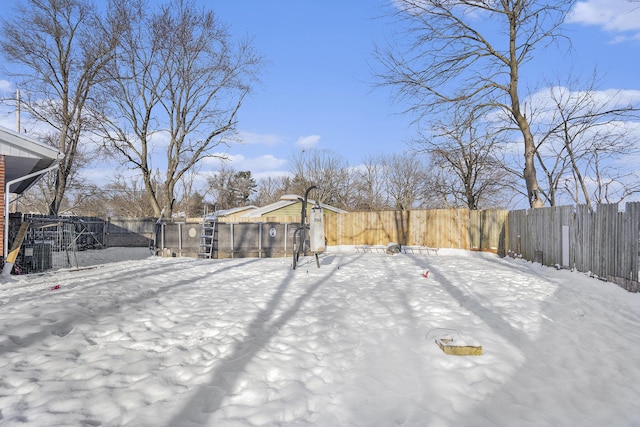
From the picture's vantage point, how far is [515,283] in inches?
Result: 329

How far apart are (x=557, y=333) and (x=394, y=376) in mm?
2824

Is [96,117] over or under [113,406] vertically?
over

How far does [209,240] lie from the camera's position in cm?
1545

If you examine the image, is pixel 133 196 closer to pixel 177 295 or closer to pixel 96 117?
pixel 96 117

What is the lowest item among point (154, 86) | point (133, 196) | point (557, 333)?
point (557, 333)

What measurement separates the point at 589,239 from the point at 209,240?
12.9 metres

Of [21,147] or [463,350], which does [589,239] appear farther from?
[21,147]

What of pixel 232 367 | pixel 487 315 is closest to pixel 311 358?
pixel 232 367

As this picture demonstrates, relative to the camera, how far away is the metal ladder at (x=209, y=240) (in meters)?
15.0

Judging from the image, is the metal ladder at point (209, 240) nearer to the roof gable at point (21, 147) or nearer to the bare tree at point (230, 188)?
the roof gable at point (21, 147)

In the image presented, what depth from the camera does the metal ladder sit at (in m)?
15.0

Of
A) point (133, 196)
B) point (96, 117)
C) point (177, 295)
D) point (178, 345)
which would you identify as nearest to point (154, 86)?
point (96, 117)

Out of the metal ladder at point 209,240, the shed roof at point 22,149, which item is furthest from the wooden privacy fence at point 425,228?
the shed roof at point 22,149

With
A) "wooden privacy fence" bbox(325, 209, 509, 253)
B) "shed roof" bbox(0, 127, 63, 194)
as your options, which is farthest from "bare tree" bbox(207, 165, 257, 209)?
"shed roof" bbox(0, 127, 63, 194)
